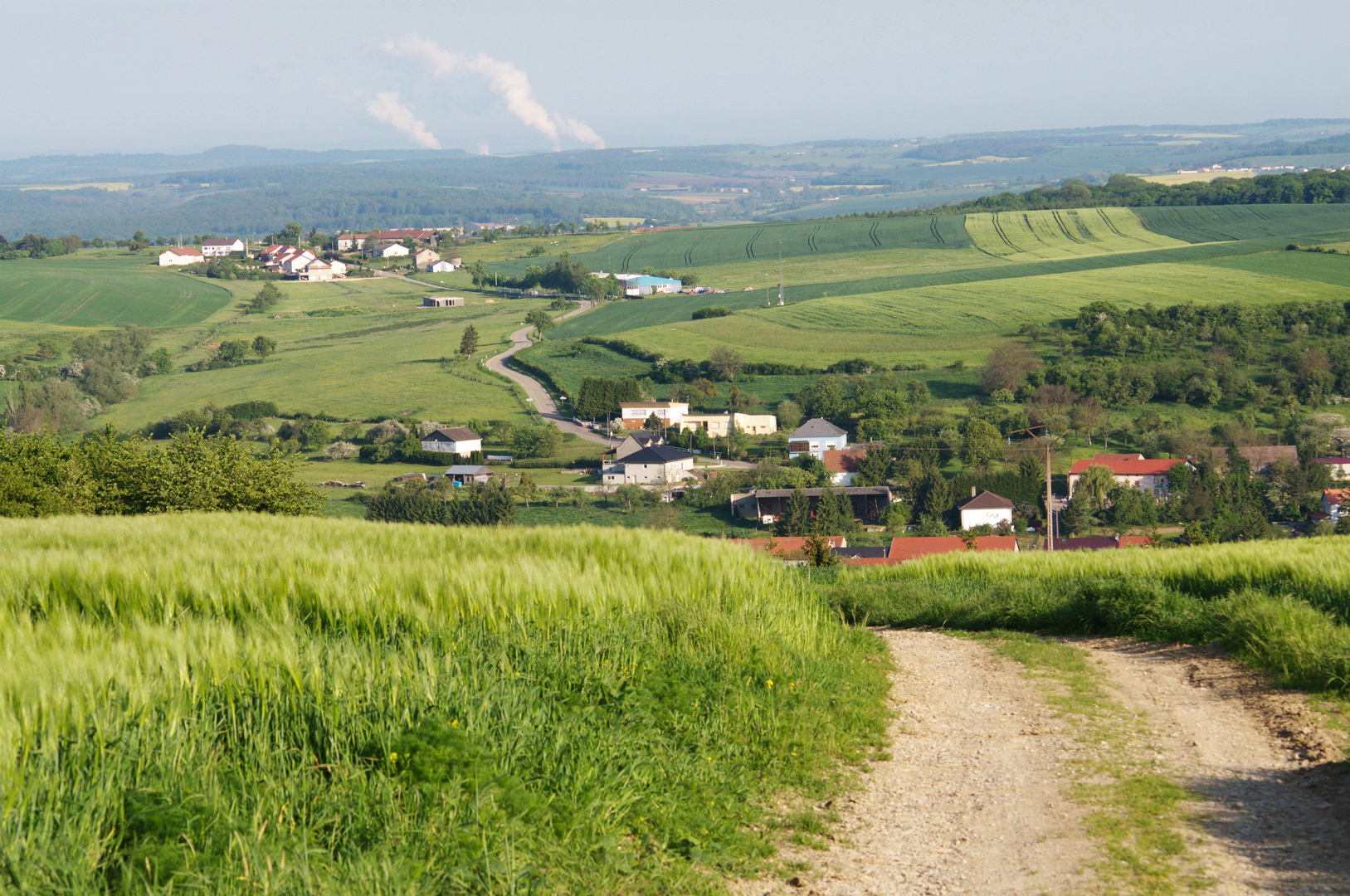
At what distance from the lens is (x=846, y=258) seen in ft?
511

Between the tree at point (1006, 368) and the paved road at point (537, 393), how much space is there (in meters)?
29.3

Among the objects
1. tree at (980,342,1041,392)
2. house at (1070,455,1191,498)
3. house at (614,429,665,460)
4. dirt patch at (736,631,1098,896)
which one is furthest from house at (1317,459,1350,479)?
dirt patch at (736,631,1098,896)

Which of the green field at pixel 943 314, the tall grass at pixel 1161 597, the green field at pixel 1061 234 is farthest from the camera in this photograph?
the green field at pixel 1061 234

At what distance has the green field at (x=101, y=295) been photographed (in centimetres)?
12912

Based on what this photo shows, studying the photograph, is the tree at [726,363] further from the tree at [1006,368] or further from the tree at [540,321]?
the tree at [540,321]

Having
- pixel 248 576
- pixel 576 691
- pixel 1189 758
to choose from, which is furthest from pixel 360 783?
pixel 1189 758

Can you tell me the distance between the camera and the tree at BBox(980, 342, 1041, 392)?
80.6 meters

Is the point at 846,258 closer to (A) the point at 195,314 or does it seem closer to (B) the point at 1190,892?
(A) the point at 195,314

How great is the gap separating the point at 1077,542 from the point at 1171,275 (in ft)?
235

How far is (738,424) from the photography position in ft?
262

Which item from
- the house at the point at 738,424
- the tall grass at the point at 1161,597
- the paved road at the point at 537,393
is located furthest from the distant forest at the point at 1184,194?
the tall grass at the point at 1161,597

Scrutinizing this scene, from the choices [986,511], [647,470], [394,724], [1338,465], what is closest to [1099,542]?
[986,511]

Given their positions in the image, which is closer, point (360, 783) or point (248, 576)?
point (360, 783)

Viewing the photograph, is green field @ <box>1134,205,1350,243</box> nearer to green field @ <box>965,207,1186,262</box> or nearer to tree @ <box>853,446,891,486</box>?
green field @ <box>965,207,1186,262</box>
